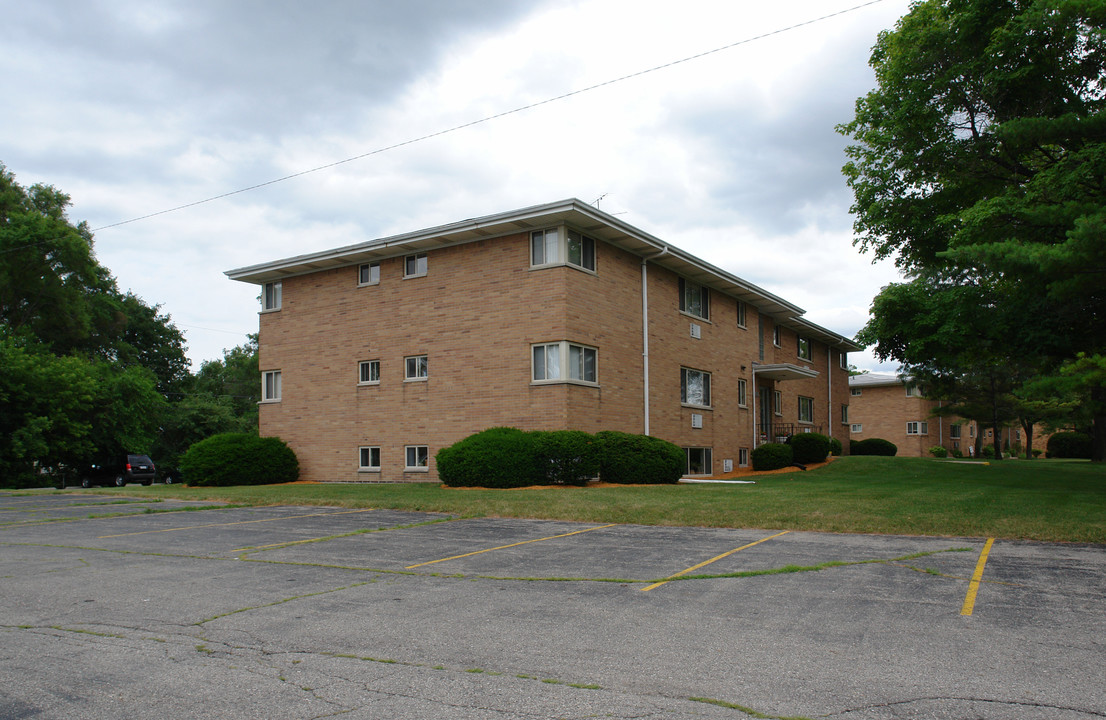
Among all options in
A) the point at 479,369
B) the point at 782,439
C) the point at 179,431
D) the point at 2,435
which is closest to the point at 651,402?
the point at 479,369

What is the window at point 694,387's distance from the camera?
27.0m

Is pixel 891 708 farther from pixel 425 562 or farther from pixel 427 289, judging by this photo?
pixel 427 289

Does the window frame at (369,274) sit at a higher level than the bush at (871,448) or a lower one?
higher

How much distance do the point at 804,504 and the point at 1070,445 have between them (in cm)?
4956

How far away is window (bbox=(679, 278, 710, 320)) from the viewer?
90.0ft

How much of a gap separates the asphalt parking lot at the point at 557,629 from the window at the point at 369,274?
16.1m

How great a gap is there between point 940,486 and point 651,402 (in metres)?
8.60

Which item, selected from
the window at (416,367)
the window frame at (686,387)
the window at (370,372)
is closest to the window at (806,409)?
the window frame at (686,387)

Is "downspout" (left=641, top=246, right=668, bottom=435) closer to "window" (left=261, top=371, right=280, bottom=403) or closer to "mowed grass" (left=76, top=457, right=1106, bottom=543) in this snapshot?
"mowed grass" (left=76, top=457, right=1106, bottom=543)

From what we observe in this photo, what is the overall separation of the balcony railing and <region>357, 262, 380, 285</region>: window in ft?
55.1

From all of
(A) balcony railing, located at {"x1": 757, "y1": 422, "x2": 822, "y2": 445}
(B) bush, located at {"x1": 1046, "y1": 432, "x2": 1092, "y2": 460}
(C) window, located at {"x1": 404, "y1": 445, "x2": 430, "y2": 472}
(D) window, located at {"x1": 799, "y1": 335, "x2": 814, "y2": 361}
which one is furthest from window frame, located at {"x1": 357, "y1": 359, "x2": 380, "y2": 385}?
(B) bush, located at {"x1": 1046, "y1": 432, "x2": 1092, "y2": 460}

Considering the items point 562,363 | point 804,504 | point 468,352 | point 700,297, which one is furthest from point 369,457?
point 804,504

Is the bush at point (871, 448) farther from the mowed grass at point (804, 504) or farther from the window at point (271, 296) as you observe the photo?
the window at point (271, 296)

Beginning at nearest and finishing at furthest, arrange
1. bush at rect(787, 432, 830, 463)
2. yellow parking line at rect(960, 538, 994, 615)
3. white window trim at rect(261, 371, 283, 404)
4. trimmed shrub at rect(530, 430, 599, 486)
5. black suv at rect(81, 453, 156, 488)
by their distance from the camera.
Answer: yellow parking line at rect(960, 538, 994, 615) < trimmed shrub at rect(530, 430, 599, 486) < white window trim at rect(261, 371, 283, 404) < bush at rect(787, 432, 830, 463) < black suv at rect(81, 453, 156, 488)
